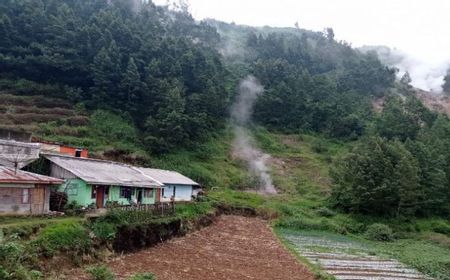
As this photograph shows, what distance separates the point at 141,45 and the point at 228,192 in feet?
90.9

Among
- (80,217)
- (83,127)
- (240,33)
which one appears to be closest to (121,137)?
(83,127)

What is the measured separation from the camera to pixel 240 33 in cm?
15275

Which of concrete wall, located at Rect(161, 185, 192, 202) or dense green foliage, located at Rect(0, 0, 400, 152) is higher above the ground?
dense green foliage, located at Rect(0, 0, 400, 152)

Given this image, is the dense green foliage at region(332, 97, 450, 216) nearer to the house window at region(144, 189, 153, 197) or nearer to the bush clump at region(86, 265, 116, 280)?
the house window at region(144, 189, 153, 197)

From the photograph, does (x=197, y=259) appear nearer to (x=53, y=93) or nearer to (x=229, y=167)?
(x=229, y=167)

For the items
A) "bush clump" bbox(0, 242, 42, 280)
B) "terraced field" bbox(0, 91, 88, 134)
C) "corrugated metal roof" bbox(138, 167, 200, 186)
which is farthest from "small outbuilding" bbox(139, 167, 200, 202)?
"bush clump" bbox(0, 242, 42, 280)

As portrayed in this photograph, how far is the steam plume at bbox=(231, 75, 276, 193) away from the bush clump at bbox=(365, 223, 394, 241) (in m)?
16.2

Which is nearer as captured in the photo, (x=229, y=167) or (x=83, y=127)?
(x=83, y=127)

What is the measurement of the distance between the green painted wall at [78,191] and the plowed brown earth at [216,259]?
5.14m

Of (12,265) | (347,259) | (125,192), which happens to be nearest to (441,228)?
(347,259)

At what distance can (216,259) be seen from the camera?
27.4 m

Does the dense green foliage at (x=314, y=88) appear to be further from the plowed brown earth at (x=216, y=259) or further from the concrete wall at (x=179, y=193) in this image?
the plowed brown earth at (x=216, y=259)

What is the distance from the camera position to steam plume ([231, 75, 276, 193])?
2526 inches

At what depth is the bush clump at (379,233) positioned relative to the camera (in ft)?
150
